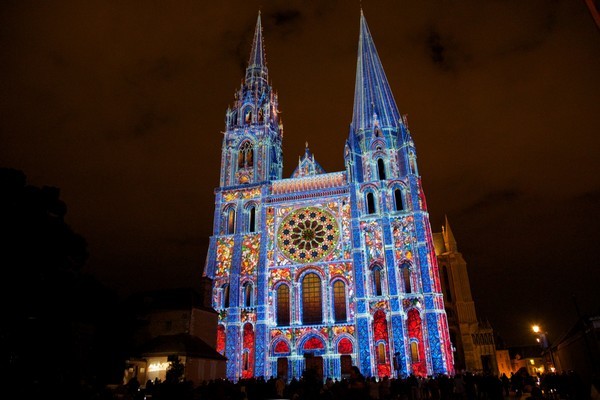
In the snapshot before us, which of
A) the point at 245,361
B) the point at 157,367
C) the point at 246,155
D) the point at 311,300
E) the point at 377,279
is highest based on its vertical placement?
the point at 246,155

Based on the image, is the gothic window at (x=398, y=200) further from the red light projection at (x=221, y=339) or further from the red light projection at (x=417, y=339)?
the red light projection at (x=221, y=339)

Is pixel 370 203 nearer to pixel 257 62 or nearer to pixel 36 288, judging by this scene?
pixel 257 62

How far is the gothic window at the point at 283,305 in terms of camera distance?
33594 millimetres

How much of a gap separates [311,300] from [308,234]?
5527mm

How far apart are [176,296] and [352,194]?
1626cm

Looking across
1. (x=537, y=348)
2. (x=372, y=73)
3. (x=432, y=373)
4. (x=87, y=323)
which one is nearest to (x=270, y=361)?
(x=432, y=373)

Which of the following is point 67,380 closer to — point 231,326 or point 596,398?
point 596,398

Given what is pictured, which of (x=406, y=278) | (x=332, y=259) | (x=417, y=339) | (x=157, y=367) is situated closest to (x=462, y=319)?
(x=406, y=278)

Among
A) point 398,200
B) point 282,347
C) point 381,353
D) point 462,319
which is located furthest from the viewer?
point 462,319

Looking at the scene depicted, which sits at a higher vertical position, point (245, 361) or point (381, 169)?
point (381, 169)

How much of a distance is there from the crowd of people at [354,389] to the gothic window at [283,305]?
44.0 ft

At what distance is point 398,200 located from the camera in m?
35.3

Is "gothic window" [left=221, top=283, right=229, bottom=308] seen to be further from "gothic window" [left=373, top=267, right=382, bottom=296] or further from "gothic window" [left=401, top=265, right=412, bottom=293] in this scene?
"gothic window" [left=401, top=265, right=412, bottom=293]

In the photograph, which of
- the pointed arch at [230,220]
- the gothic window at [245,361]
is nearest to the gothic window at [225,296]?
the gothic window at [245,361]
